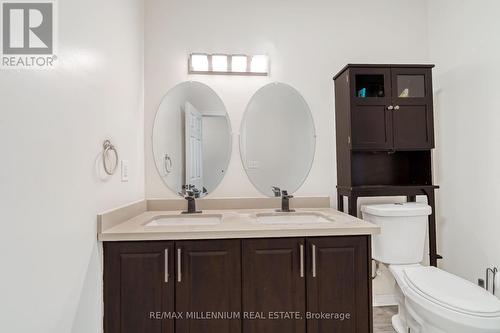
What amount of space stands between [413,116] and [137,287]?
208cm

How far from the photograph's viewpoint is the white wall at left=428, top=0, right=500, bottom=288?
172 cm

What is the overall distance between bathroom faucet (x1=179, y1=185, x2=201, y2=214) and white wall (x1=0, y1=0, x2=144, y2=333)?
0.47 metres

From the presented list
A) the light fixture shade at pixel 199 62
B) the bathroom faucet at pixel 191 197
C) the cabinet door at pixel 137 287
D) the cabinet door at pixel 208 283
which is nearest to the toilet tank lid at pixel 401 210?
the cabinet door at pixel 208 283

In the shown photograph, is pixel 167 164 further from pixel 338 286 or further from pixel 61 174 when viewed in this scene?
pixel 338 286

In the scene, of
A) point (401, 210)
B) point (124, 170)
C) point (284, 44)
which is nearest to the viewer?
point (124, 170)

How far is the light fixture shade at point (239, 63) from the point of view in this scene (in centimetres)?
209

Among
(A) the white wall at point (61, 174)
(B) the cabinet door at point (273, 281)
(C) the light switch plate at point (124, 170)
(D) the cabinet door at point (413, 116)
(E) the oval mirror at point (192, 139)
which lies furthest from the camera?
(E) the oval mirror at point (192, 139)

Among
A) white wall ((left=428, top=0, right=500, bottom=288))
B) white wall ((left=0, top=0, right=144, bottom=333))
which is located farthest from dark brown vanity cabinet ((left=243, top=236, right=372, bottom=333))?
white wall ((left=428, top=0, right=500, bottom=288))

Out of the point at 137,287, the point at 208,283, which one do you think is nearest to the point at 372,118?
the point at 208,283

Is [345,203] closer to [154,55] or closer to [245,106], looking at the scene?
[245,106]

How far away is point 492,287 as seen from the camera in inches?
67.7

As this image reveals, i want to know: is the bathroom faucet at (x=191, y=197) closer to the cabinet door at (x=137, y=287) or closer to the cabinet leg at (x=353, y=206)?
the cabinet door at (x=137, y=287)

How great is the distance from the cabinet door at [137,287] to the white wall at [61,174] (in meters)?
0.06

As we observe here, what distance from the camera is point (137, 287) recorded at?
1380 mm
